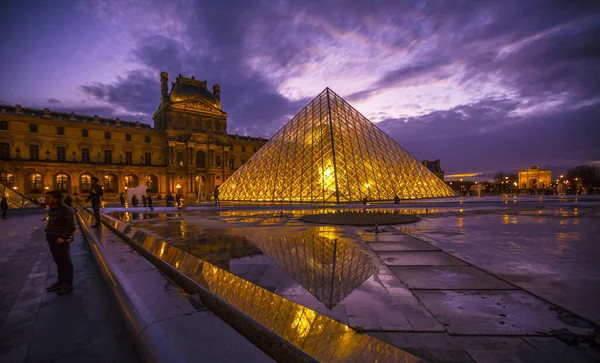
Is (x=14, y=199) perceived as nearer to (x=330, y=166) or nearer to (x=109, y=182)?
(x=330, y=166)

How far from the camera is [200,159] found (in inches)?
2064

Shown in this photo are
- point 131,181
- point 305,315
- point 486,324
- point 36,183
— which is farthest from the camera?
point 131,181

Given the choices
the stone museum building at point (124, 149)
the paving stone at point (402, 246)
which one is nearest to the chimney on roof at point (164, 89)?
the stone museum building at point (124, 149)

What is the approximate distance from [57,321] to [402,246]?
17.6 ft

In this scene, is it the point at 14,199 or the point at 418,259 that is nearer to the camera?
the point at 418,259

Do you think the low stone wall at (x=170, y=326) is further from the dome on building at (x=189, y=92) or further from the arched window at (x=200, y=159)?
the dome on building at (x=189, y=92)

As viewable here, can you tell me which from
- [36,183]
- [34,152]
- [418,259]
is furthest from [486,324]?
[34,152]

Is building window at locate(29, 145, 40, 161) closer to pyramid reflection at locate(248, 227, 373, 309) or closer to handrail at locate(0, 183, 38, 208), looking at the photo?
handrail at locate(0, 183, 38, 208)

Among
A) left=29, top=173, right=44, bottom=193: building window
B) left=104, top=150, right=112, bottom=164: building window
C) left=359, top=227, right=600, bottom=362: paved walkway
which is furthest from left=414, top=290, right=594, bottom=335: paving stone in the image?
left=104, top=150, right=112, bottom=164: building window

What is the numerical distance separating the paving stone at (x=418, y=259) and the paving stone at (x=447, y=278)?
235 mm

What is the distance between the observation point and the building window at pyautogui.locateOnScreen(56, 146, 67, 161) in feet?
136

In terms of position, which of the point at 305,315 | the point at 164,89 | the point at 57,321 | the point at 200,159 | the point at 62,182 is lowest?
the point at 57,321

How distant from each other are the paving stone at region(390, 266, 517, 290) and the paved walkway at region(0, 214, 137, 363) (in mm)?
2982

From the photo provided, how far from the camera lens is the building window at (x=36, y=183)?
3856 cm
